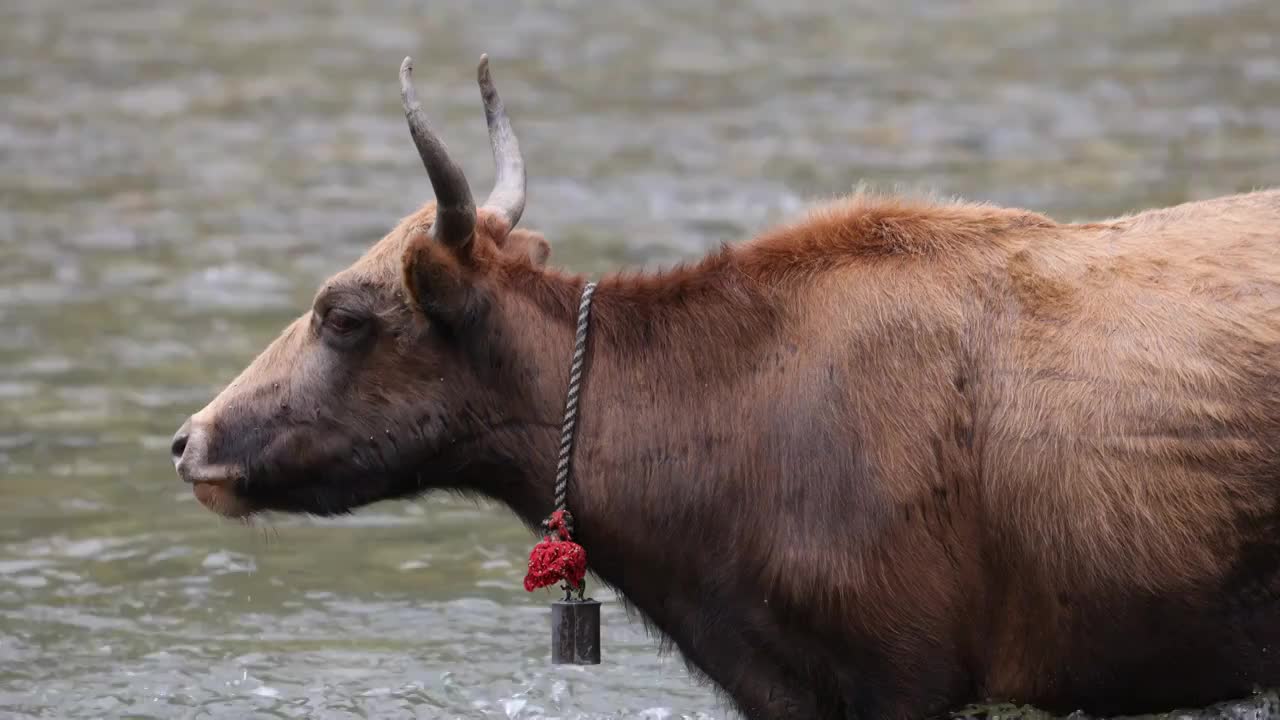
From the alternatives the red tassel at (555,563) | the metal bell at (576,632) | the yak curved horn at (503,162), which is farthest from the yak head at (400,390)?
the metal bell at (576,632)

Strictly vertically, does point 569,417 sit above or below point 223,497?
above

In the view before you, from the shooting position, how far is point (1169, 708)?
619 centimetres

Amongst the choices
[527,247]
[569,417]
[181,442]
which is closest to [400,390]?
[569,417]

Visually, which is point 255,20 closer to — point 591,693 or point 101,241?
point 101,241

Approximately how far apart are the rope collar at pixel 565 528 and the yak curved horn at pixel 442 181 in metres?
0.47

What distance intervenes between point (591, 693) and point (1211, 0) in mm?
18984

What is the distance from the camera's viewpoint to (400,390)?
21.1 feet

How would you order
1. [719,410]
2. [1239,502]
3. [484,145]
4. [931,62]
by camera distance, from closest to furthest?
[1239,502] < [719,410] < [484,145] < [931,62]

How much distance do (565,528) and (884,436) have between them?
3.29 ft

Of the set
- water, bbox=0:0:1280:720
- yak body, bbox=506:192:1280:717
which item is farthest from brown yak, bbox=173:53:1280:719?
water, bbox=0:0:1280:720

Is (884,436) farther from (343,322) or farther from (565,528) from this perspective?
(343,322)

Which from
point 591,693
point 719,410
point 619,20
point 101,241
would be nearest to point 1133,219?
point 719,410

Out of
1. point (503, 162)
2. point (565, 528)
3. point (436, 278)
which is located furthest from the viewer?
point (503, 162)

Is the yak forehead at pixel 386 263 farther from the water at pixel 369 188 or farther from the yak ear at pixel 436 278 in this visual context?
the water at pixel 369 188
